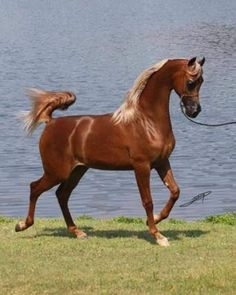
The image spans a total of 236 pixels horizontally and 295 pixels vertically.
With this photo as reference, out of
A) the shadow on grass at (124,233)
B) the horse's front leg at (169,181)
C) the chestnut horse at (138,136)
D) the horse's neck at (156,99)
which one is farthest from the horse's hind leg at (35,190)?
the horse's neck at (156,99)

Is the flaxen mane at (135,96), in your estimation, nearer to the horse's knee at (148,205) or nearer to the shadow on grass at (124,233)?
the horse's knee at (148,205)

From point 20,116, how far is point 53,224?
208 centimetres

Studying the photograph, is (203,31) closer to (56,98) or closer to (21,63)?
(21,63)

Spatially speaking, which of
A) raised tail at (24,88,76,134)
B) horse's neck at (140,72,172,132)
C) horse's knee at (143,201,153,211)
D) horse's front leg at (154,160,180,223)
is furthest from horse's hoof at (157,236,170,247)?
raised tail at (24,88,76,134)

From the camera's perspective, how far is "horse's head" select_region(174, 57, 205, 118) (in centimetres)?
1262

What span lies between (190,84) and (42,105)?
6.97 feet

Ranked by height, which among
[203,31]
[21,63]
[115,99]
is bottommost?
[203,31]

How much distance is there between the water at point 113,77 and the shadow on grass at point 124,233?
4658 millimetres

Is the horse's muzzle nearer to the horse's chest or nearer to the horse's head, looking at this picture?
the horse's head

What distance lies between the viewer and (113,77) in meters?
43.2

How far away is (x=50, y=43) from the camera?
61281mm

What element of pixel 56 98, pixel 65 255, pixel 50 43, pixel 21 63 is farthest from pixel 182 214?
pixel 50 43

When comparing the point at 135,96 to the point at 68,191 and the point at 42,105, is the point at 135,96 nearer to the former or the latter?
the point at 42,105

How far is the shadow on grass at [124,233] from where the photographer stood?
13.2 m
